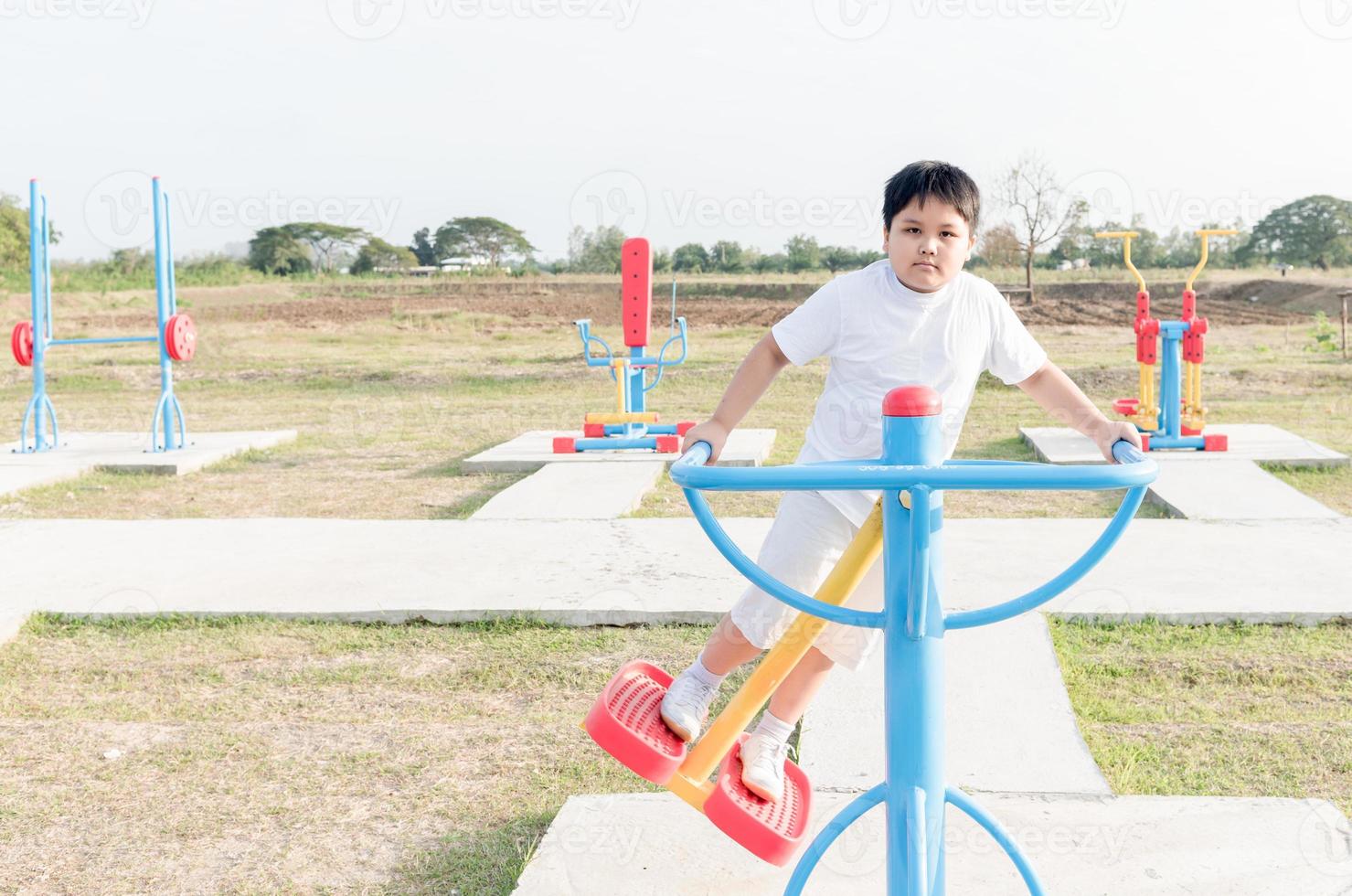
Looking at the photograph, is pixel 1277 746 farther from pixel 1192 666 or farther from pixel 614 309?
pixel 614 309

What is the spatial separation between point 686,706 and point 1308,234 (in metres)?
34.6

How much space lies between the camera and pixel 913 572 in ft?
5.23

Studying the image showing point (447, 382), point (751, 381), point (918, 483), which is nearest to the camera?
point (918, 483)

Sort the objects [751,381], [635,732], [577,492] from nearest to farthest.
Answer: [751,381]
[635,732]
[577,492]

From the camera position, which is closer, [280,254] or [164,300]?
[164,300]

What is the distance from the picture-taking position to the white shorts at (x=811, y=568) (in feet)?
6.98

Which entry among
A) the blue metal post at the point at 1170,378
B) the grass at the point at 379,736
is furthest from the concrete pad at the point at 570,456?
the grass at the point at 379,736

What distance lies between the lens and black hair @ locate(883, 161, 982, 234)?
6.37ft

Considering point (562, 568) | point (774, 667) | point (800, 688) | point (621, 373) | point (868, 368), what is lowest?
point (562, 568)

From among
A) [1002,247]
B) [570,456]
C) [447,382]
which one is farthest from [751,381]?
[1002,247]

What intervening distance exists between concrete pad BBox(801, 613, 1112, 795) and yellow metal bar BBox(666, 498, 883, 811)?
A: 644mm

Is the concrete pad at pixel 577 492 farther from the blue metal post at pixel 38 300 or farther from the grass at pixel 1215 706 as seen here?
the blue metal post at pixel 38 300

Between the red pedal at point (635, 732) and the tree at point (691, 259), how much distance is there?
23.0 meters

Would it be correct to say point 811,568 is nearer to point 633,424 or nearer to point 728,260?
point 633,424
